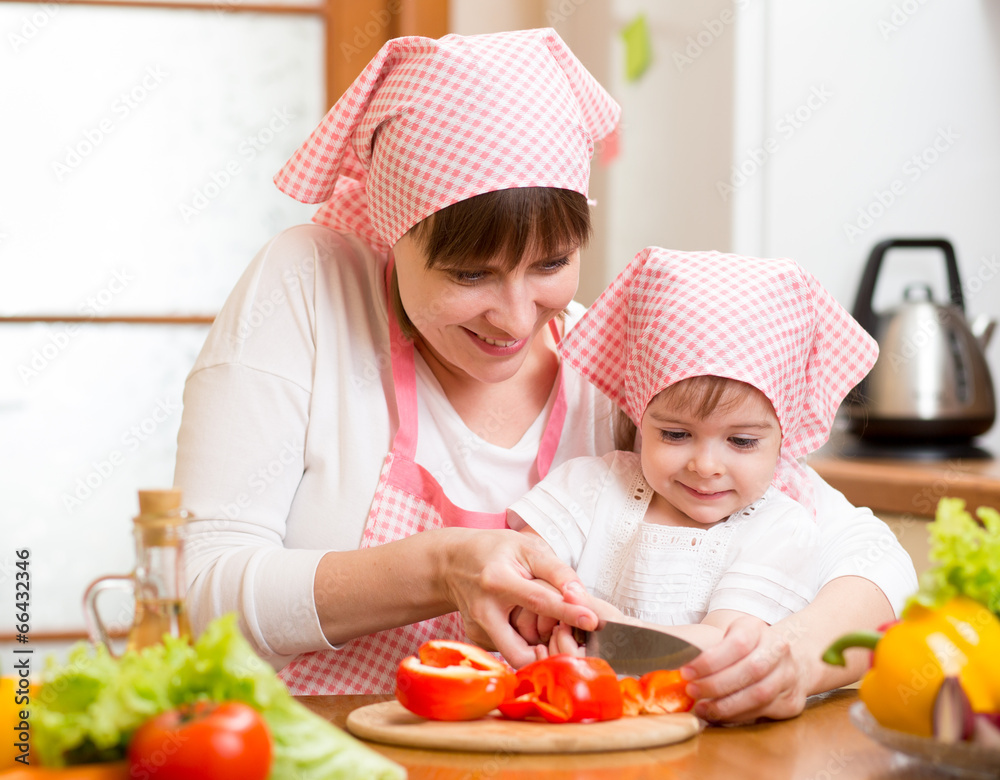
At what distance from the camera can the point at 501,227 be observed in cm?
109

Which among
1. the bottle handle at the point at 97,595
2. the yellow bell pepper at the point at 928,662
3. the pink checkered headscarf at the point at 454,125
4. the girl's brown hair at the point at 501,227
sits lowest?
the yellow bell pepper at the point at 928,662

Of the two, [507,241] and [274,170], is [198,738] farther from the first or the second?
[274,170]

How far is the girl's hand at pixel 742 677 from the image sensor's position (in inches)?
32.7

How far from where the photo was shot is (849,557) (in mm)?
1084

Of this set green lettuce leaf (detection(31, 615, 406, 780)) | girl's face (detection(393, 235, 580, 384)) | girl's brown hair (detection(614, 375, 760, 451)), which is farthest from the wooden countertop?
green lettuce leaf (detection(31, 615, 406, 780))

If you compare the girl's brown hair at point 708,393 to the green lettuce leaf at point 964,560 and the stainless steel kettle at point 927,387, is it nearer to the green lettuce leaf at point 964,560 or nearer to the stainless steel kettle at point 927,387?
the green lettuce leaf at point 964,560

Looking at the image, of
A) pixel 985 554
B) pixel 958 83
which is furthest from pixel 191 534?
pixel 958 83

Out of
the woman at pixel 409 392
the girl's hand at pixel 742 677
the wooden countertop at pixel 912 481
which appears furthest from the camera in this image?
the wooden countertop at pixel 912 481

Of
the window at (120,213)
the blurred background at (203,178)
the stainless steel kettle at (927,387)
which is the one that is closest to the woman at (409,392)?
the stainless steel kettle at (927,387)

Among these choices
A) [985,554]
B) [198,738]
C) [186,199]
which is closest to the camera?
[198,738]

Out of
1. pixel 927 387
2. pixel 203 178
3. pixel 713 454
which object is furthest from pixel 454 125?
pixel 203 178

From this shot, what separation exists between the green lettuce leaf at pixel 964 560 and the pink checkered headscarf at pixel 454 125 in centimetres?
59

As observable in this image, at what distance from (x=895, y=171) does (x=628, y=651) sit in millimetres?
1725

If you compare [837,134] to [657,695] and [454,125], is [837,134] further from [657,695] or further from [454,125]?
[657,695]
